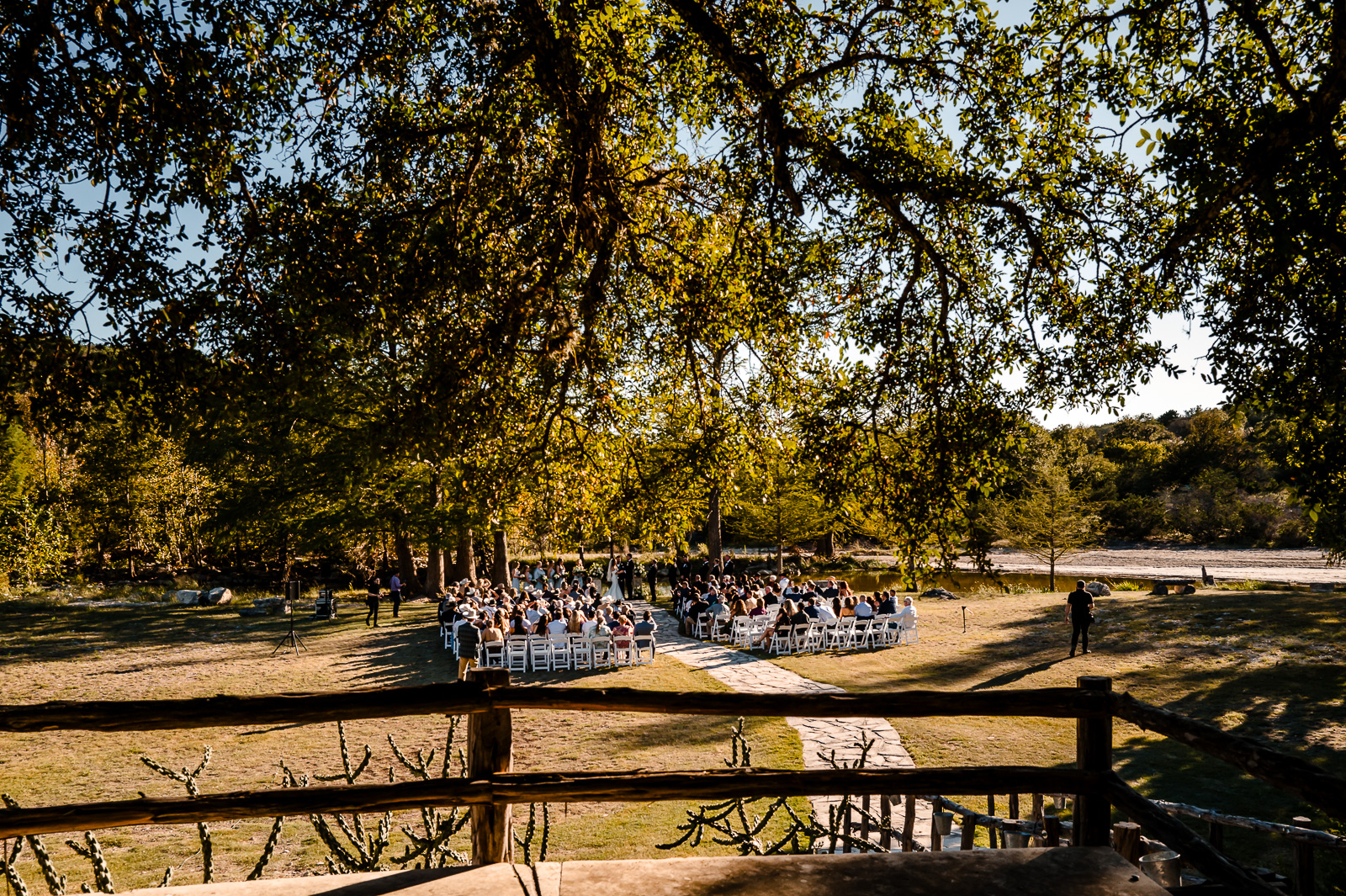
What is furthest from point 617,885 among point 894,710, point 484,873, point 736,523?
point 736,523

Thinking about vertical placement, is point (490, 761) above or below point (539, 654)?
above

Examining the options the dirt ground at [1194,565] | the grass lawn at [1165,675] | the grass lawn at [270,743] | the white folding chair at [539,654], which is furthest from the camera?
the dirt ground at [1194,565]

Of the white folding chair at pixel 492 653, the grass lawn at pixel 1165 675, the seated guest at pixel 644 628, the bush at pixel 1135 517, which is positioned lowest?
the grass lawn at pixel 1165 675

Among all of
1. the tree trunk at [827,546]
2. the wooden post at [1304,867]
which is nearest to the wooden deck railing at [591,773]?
the wooden post at [1304,867]

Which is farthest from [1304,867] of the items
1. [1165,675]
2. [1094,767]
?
[1165,675]

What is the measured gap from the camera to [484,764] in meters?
3.38

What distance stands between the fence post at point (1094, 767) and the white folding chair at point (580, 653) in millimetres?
14820

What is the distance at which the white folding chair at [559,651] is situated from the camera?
17703 millimetres

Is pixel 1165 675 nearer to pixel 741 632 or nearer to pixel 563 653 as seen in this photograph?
pixel 741 632

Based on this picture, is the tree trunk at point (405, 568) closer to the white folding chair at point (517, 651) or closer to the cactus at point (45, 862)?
the white folding chair at point (517, 651)

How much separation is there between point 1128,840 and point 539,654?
1573 cm

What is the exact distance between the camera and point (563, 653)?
18219 millimetres

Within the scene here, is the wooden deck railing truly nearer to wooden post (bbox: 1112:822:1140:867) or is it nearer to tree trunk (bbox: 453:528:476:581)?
wooden post (bbox: 1112:822:1140:867)

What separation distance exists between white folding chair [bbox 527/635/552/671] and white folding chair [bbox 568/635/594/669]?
1.80 ft
